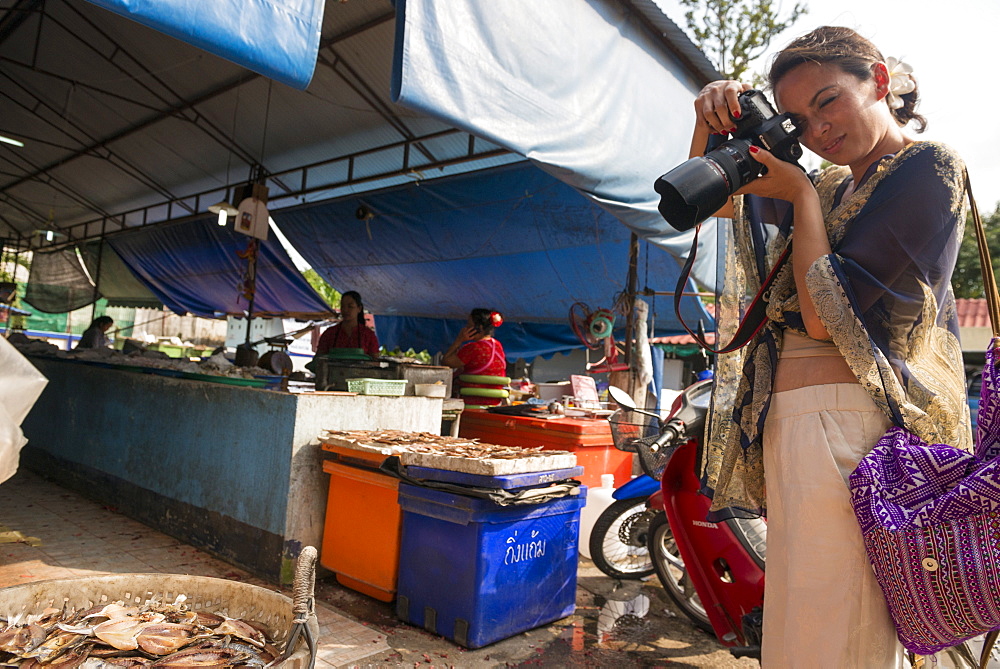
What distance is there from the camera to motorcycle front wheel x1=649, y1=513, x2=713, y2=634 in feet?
10.2

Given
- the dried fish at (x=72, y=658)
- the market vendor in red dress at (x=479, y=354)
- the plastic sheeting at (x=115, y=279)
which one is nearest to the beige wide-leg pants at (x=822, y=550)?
the dried fish at (x=72, y=658)

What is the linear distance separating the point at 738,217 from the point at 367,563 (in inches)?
90.9

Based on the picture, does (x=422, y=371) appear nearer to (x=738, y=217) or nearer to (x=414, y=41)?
(x=414, y=41)

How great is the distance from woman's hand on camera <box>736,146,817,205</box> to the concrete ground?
200 centimetres

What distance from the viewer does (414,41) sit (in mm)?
2631

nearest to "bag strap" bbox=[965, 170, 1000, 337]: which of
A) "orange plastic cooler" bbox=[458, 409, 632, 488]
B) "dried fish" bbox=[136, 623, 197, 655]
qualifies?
"dried fish" bbox=[136, 623, 197, 655]

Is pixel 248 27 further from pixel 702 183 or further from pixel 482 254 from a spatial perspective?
pixel 482 254

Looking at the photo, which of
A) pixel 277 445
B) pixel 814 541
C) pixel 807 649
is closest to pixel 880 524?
pixel 814 541

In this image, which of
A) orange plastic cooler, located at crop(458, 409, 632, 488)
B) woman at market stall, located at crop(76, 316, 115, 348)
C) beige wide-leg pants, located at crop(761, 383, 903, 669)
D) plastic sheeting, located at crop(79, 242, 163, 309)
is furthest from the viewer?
plastic sheeting, located at crop(79, 242, 163, 309)

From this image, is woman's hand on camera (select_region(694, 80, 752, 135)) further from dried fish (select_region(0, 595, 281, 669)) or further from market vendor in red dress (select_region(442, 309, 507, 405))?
market vendor in red dress (select_region(442, 309, 507, 405))

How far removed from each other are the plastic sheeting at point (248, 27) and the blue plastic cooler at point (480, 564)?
5.87ft

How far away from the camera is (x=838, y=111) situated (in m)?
1.32

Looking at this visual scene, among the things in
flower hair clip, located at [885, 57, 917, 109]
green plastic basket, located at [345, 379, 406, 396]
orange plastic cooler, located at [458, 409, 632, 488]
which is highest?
flower hair clip, located at [885, 57, 917, 109]

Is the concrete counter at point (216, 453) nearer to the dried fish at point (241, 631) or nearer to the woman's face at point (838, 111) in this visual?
the dried fish at point (241, 631)
